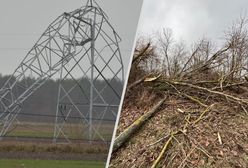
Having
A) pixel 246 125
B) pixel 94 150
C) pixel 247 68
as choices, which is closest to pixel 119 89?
pixel 94 150

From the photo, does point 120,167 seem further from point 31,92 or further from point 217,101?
point 31,92

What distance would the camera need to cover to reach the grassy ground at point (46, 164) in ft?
16.4

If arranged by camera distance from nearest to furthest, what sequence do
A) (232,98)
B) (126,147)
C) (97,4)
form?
(126,147) → (232,98) → (97,4)

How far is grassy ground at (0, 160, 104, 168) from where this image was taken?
500 centimetres

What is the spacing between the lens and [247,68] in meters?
6.72

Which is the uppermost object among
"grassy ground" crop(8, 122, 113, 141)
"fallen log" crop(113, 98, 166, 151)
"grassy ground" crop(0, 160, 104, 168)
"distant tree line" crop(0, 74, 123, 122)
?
"distant tree line" crop(0, 74, 123, 122)

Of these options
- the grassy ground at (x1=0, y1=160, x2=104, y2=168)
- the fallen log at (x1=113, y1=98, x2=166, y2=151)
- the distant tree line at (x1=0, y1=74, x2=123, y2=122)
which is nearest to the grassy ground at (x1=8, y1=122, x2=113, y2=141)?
the distant tree line at (x1=0, y1=74, x2=123, y2=122)

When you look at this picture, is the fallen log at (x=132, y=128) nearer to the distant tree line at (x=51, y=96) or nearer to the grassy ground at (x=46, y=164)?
the grassy ground at (x=46, y=164)

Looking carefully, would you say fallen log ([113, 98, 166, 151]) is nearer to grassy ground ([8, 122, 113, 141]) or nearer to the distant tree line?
grassy ground ([8, 122, 113, 141])

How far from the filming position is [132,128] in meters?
5.09

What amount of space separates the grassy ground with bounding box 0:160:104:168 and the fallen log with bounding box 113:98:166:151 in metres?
0.48

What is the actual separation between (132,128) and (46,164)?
117 cm

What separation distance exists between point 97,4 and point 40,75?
1.37 metres

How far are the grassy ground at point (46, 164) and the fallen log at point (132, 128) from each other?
1.59 feet
